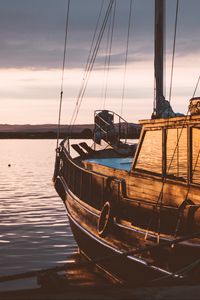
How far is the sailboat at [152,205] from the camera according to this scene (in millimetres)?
10312

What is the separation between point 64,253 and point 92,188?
6.80 meters

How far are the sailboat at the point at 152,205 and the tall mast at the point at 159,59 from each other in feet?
0.17

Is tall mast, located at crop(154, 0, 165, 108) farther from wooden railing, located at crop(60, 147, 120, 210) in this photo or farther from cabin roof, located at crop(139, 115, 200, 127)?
cabin roof, located at crop(139, 115, 200, 127)

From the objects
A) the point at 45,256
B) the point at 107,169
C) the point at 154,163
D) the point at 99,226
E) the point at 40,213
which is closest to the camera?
the point at 154,163

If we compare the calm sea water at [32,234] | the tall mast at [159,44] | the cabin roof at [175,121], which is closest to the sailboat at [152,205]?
the cabin roof at [175,121]

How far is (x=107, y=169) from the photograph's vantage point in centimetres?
1560

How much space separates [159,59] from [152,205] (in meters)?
7.79

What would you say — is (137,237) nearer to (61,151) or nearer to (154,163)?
(154,163)

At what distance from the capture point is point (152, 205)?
11.5 metres

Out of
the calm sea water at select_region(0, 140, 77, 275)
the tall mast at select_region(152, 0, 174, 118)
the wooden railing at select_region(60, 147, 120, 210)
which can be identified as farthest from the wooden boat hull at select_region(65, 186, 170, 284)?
the tall mast at select_region(152, 0, 174, 118)

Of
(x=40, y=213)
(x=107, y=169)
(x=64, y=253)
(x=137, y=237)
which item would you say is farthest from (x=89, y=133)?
(x=137, y=237)

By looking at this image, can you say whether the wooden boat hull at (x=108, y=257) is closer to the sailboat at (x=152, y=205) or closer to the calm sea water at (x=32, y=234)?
the sailboat at (x=152, y=205)

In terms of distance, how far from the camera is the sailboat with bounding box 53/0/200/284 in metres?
10.3

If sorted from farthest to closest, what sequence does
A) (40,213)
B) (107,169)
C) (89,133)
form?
(40,213) < (89,133) < (107,169)
